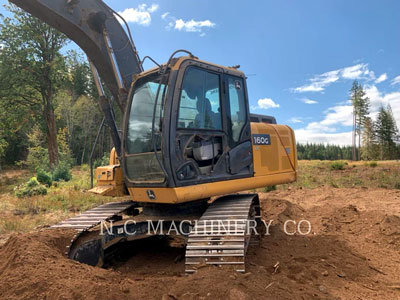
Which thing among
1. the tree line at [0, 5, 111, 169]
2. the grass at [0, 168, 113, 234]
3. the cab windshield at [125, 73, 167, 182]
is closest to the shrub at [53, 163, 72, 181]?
the tree line at [0, 5, 111, 169]

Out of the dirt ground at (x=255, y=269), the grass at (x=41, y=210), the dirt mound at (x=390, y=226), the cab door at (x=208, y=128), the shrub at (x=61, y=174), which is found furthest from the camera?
the shrub at (x=61, y=174)

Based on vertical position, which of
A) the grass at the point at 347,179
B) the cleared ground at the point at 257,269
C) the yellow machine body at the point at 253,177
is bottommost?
the cleared ground at the point at 257,269

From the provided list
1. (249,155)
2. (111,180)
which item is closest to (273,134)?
(249,155)

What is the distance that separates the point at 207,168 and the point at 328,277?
210 centimetres

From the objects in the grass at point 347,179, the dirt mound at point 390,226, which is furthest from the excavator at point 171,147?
the grass at point 347,179

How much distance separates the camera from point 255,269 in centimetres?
361

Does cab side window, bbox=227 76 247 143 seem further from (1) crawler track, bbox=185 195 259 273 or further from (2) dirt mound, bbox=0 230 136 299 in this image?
(2) dirt mound, bbox=0 230 136 299

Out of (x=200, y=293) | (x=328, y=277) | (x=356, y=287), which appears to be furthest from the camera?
(x=328, y=277)

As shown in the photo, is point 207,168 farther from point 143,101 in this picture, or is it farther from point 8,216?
point 8,216

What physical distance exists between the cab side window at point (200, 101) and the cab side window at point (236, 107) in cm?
26

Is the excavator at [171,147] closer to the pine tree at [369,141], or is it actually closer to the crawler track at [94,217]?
the crawler track at [94,217]

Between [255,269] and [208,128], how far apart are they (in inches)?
77.1

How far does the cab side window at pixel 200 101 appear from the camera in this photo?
13.9 ft

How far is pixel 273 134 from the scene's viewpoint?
5836 millimetres
